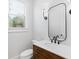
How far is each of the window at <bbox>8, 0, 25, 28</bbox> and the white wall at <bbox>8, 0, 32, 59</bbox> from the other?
19cm

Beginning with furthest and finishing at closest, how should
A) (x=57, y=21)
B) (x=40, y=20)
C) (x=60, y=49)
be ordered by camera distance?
(x=40, y=20)
(x=57, y=21)
(x=60, y=49)

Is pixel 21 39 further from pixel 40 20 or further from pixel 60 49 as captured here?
pixel 60 49

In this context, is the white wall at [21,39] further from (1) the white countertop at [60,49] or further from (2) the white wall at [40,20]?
(1) the white countertop at [60,49]

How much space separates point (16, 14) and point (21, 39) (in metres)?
0.91

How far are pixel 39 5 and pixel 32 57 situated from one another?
1.73m

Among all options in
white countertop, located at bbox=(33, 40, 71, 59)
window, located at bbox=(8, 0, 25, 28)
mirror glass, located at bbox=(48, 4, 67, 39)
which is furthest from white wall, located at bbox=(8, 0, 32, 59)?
white countertop, located at bbox=(33, 40, 71, 59)

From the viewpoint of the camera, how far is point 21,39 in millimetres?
3621

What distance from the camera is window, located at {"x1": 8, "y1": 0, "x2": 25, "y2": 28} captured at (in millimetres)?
3460

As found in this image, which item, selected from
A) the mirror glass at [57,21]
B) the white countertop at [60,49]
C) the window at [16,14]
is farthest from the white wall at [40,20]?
the white countertop at [60,49]

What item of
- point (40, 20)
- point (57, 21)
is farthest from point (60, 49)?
point (40, 20)

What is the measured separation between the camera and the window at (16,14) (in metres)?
3.46

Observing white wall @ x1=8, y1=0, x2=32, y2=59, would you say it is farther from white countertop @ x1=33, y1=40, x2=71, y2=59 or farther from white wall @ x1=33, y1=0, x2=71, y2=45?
white countertop @ x1=33, y1=40, x2=71, y2=59

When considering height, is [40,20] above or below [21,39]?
above

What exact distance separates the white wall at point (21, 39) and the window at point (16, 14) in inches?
7.3
